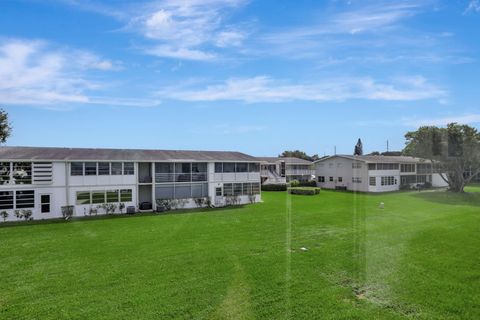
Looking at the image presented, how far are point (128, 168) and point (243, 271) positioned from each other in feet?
59.3

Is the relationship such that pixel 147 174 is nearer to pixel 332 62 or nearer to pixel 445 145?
pixel 332 62

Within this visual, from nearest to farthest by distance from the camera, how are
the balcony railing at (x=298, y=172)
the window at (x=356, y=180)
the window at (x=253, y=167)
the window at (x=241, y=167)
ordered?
the window at (x=241, y=167)
the window at (x=253, y=167)
the window at (x=356, y=180)
the balcony railing at (x=298, y=172)

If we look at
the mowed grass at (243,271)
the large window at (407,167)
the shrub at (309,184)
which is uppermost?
the large window at (407,167)

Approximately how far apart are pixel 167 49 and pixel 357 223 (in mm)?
14968

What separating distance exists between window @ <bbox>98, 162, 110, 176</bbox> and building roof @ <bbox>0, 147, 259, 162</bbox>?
1.42 feet

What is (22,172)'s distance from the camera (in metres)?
22.3

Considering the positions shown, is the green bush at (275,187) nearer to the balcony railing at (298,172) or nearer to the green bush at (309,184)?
the green bush at (309,184)

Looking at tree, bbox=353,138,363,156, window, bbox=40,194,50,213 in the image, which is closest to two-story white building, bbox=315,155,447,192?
tree, bbox=353,138,363,156

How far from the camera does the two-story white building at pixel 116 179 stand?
2242 centimetres

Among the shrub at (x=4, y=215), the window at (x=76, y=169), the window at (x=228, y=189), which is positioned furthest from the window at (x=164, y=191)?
the shrub at (x=4, y=215)

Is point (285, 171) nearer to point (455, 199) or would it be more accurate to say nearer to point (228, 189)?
point (228, 189)

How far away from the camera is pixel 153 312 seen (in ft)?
26.4

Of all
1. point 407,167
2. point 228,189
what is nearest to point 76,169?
point 228,189

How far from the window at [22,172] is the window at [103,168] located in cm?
456
